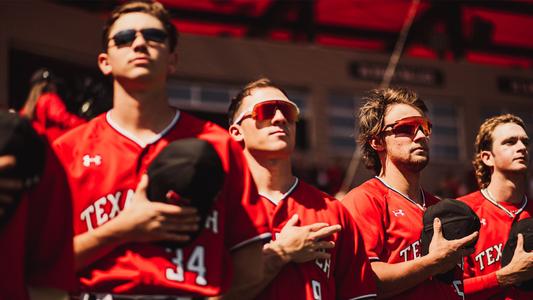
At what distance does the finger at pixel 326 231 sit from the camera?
3.74 metres

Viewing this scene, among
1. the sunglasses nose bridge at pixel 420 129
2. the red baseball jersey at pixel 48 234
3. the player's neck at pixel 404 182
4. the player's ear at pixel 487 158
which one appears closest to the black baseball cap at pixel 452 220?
the player's neck at pixel 404 182

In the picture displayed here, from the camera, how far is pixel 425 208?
15.6 feet

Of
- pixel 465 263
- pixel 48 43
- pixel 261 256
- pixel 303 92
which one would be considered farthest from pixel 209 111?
pixel 261 256

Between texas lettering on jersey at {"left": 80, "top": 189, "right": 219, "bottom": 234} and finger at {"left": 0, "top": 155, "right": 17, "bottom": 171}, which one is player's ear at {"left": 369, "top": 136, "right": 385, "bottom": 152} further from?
finger at {"left": 0, "top": 155, "right": 17, "bottom": 171}

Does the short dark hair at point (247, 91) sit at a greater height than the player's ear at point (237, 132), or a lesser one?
greater

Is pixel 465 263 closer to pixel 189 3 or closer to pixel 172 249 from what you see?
pixel 172 249

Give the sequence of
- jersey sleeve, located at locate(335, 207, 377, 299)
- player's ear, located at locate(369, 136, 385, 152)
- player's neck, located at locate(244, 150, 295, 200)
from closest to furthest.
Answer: jersey sleeve, located at locate(335, 207, 377, 299), player's neck, located at locate(244, 150, 295, 200), player's ear, located at locate(369, 136, 385, 152)

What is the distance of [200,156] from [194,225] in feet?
0.86

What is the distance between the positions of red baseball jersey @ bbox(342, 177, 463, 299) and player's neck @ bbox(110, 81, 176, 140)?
60.2 inches

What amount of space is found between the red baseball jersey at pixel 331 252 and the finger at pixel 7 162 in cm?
161

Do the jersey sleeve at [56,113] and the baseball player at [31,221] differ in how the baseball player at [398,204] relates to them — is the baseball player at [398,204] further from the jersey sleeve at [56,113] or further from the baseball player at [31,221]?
the jersey sleeve at [56,113]

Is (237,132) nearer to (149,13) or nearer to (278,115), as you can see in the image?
(278,115)

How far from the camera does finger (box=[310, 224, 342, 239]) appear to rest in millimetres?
3740

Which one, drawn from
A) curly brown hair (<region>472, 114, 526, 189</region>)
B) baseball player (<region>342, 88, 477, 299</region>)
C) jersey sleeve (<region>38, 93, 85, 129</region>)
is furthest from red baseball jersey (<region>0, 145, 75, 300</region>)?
curly brown hair (<region>472, 114, 526, 189</region>)
